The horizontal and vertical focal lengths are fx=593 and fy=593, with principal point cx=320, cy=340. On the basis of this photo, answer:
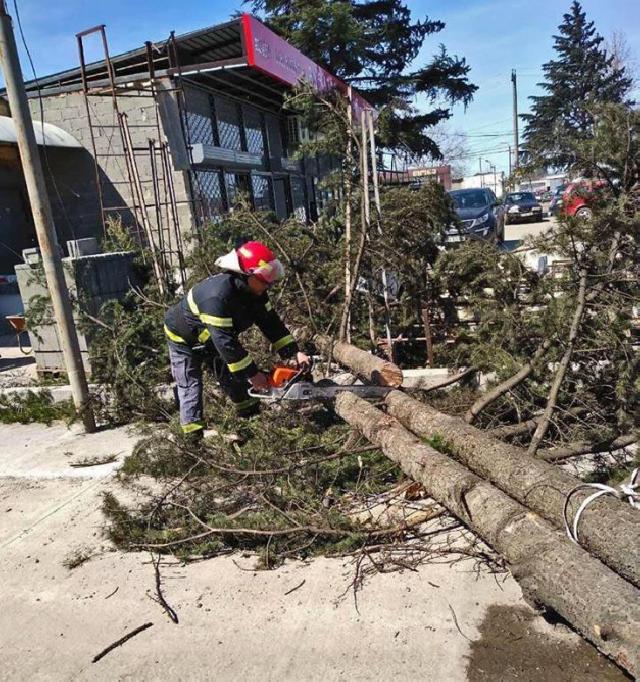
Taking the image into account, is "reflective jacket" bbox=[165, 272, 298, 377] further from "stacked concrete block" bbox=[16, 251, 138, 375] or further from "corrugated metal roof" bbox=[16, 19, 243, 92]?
"corrugated metal roof" bbox=[16, 19, 243, 92]

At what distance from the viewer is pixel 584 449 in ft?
12.6

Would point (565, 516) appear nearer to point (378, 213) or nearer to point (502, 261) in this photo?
point (502, 261)

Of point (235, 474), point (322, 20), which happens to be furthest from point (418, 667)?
→ point (322, 20)

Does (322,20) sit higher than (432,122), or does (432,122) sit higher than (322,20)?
(322,20)

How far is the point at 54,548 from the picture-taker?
11.5 ft

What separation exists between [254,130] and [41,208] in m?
12.0

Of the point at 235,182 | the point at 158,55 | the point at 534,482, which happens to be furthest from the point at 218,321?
the point at 235,182

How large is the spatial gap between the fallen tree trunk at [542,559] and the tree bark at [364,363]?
107 centimetres

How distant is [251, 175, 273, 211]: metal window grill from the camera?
15750 millimetres

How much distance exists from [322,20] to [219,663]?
18.8 m

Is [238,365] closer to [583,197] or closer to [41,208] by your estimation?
[41,208]

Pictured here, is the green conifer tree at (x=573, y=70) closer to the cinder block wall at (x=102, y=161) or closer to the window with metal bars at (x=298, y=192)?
the window with metal bars at (x=298, y=192)

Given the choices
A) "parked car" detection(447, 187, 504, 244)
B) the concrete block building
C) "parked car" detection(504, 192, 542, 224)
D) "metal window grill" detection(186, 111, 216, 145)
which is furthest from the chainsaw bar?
"parked car" detection(504, 192, 542, 224)

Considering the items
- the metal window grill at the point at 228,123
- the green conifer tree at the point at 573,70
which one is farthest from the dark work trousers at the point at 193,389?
the green conifer tree at the point at 573,70
